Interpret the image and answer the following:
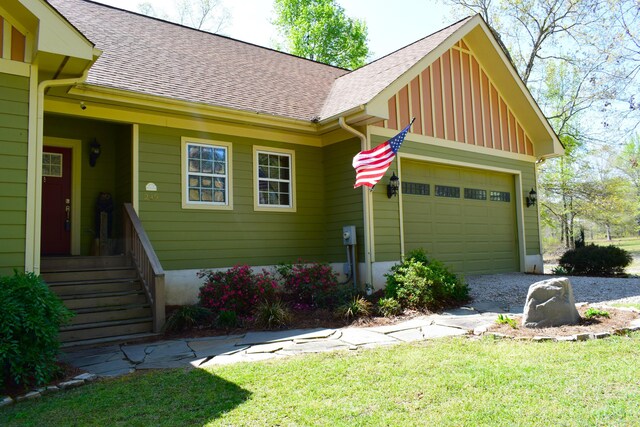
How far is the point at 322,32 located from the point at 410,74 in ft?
63.6

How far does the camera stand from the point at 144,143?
316 inches

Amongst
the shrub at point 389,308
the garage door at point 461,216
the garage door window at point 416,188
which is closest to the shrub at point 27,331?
the shrub at point 389,308

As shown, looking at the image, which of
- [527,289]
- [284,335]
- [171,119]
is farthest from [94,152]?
[527,289]

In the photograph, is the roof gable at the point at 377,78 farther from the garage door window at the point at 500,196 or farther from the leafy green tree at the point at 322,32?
the leafy green tree at the point at 322,32

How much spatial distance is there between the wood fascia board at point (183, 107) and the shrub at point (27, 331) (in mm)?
3545

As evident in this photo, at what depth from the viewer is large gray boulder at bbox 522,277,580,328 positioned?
5.64 metres

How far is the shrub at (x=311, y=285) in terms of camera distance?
7.95 m

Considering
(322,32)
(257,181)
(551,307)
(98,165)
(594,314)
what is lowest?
(594,314)

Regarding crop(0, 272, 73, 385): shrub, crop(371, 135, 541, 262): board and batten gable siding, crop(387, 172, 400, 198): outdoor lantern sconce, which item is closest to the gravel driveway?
crop(371, 135, 541, 262): board and batten gable siding

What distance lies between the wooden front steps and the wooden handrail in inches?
6.2

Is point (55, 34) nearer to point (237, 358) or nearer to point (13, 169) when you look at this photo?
point (13, 169)

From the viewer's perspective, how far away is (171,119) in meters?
8.34

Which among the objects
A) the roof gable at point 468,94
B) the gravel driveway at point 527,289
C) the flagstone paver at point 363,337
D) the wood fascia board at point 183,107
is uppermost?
the roof gable at point 468,94

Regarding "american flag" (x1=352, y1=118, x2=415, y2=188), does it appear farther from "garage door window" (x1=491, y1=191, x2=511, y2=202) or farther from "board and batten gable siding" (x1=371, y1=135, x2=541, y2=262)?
"garage door window" (x1=491, y1=191, x2=511, y2=202)
